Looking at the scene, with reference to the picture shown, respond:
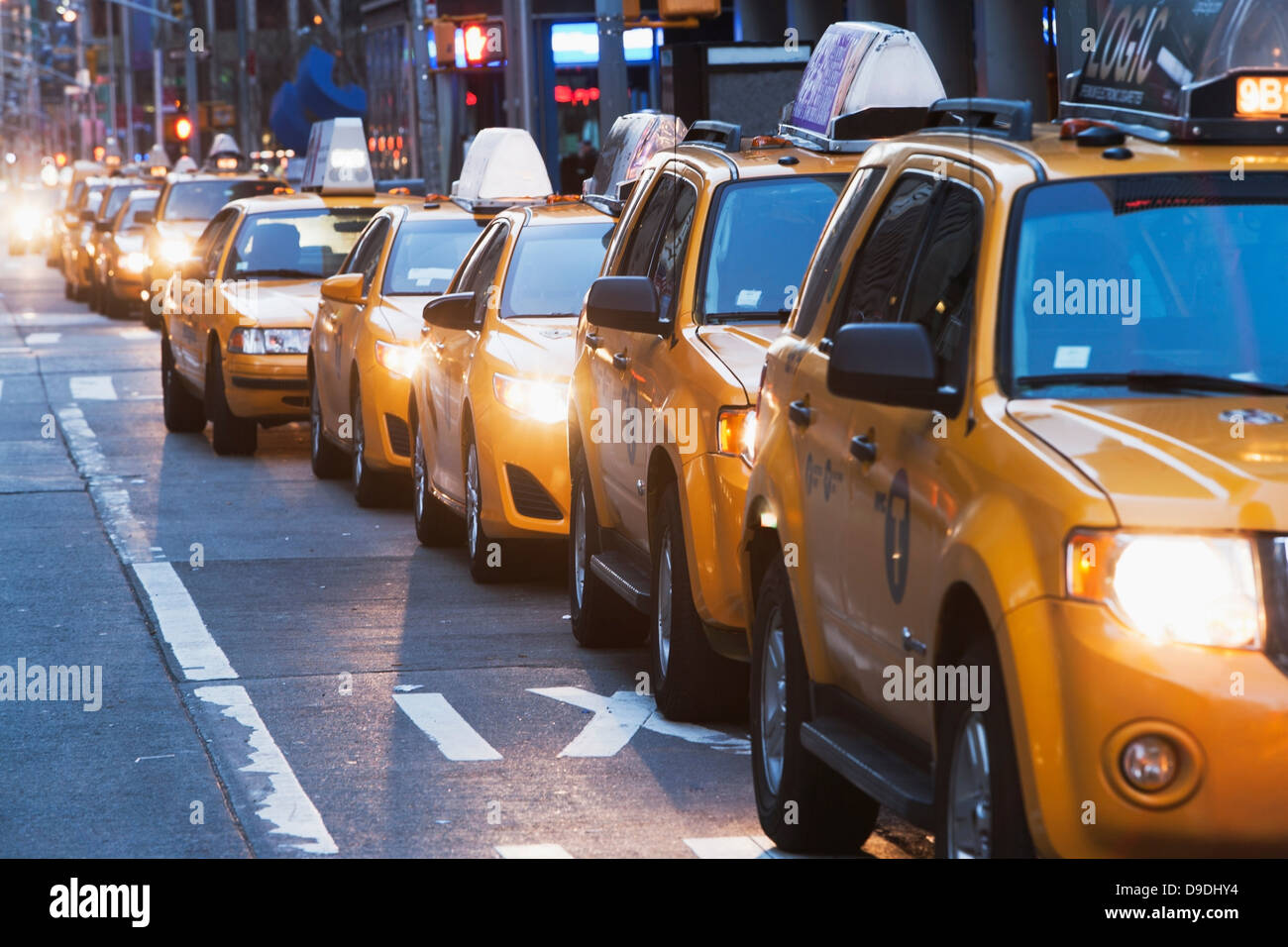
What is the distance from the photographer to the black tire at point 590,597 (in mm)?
9664

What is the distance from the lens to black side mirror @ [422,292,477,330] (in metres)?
11.7

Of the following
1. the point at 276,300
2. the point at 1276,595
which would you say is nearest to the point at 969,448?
the point at 1276,595

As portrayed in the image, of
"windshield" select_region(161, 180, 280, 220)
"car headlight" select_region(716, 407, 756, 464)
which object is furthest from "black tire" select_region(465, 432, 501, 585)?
"windshield" select_region(161, 180, 280, 220)

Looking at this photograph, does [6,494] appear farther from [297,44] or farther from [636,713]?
[297,44]

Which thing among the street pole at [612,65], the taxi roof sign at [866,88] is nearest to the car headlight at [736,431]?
the taxi roof sign at [866,88]

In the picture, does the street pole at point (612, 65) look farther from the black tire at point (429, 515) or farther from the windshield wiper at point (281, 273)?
the black tire at point (429, 515)

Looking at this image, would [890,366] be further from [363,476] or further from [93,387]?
[93,387]

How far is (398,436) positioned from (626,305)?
584 cm

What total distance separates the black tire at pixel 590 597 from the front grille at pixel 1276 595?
17.3ft

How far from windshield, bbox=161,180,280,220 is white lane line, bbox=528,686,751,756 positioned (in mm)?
23235

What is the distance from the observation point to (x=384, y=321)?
46.0ft

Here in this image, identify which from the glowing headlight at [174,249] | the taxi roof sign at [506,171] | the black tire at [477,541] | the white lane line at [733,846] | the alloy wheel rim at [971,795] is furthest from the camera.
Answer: the glowing headlight at [174,249]
